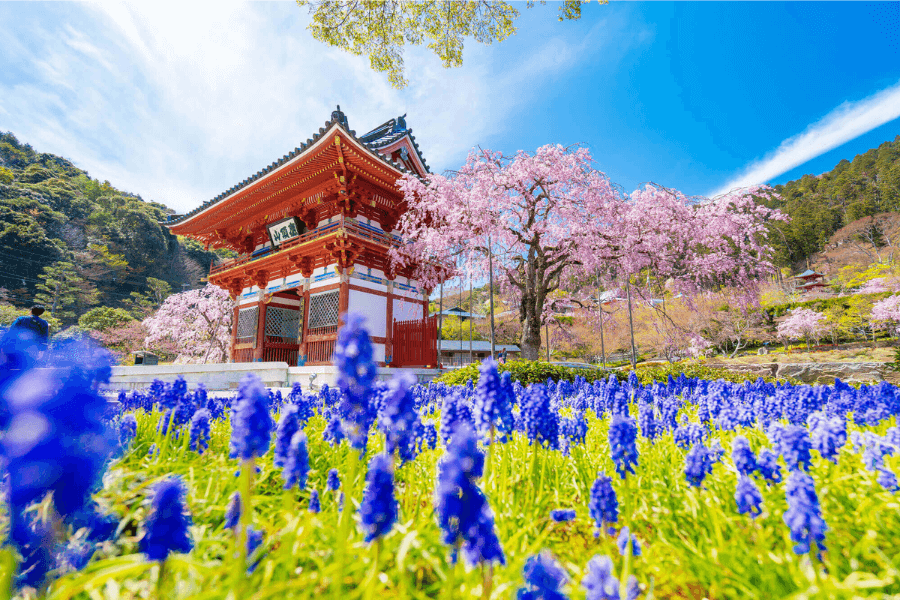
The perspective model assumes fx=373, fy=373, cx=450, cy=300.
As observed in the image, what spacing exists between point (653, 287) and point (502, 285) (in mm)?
5277

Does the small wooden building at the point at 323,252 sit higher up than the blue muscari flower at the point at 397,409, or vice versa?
the small wooden building at the point at 323,252

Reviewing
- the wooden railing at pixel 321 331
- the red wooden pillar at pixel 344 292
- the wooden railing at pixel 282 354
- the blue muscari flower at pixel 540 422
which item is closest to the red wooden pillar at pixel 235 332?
the wooden railing at pixel 282 354

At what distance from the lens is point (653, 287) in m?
12.9

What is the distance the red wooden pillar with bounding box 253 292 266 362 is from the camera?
14836 millimetres

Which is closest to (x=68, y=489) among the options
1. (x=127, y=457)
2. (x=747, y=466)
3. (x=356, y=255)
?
(x=127, y=457)

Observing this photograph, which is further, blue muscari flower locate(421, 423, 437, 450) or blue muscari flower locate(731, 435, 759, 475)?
blue muscari flower locate(421, 423, 437, 450)

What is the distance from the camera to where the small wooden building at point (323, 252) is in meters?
12.2

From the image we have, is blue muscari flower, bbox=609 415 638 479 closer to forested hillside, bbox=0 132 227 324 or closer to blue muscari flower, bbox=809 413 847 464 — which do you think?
blue muscari flower, bbox=809 413 847 464

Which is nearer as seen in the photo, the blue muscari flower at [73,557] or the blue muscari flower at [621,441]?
the blue muscari flower at [73,557]

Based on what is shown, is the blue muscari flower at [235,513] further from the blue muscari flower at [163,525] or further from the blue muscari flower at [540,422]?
the blue muscari flower at [540,422]

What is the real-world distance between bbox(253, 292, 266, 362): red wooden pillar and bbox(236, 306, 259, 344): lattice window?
372mm

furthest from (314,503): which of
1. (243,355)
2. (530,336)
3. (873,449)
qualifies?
(243,355)

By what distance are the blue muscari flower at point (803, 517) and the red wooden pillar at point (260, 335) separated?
1614 centimetres

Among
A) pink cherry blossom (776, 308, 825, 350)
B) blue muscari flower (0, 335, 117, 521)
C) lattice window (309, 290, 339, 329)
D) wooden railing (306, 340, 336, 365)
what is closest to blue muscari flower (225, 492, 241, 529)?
blue muscari flower (0, 335, 117, 521)
